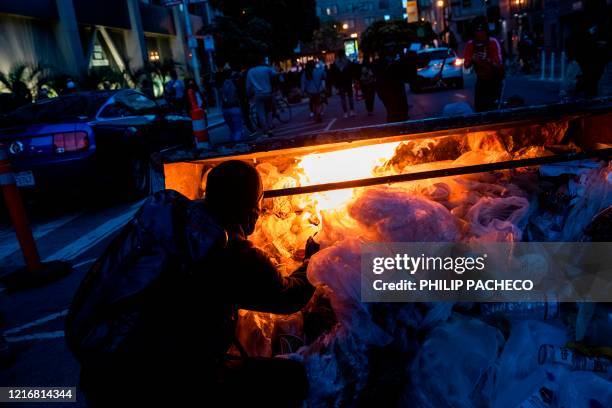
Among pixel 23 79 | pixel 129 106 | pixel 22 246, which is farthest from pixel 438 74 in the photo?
pixel 22 246

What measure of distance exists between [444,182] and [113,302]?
2.01m

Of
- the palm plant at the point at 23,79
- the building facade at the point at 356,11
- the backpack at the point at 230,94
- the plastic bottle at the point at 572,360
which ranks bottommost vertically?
the plastic bottle at the point at 572,360

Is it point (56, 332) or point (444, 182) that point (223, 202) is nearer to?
point (444, 182)

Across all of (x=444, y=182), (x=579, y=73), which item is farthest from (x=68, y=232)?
(x=579, y=73)

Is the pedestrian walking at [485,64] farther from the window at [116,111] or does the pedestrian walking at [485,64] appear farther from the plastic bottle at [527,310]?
the plastic bottle at [527,310]

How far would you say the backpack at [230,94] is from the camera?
1139cm

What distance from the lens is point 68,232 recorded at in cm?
644

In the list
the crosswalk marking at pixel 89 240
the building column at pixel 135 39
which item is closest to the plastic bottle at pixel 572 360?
the crosswalk marking at pixel 89 240

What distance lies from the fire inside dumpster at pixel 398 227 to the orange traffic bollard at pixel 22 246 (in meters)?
2.73

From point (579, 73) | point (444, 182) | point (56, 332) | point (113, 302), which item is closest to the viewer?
point (113, 302)

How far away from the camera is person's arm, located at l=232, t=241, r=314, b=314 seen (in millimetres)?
1683

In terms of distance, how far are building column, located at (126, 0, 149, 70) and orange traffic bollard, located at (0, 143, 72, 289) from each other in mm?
22918

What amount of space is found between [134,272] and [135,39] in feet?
89.3

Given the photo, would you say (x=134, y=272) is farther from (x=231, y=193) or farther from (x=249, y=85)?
(x=249, y=85)
